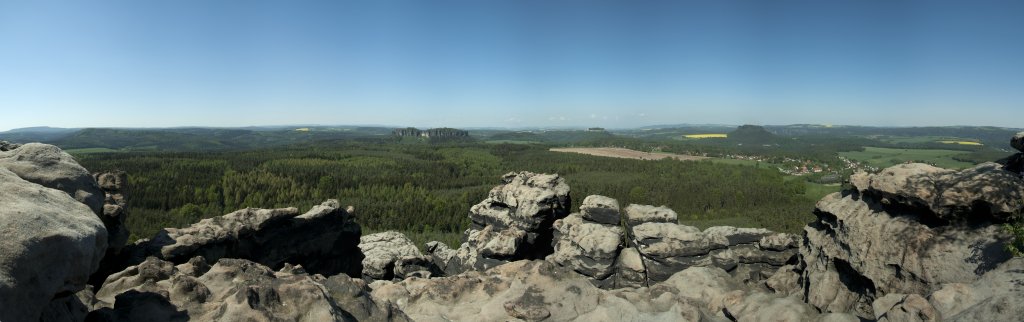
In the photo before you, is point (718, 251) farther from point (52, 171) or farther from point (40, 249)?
point (52, 171)

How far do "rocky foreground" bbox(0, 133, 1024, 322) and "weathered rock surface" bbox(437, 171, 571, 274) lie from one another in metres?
0.16

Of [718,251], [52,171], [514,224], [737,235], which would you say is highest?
[52,171]

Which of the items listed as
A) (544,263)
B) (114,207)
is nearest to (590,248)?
(544,263)

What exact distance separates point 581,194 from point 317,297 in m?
83.8

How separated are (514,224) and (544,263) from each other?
9.28m

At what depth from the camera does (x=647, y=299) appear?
18.8m

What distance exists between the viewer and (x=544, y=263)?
831 inches

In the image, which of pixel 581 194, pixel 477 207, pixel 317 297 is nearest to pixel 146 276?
pixel 317 297

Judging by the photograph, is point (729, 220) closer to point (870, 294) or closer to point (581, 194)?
point (581, 194)

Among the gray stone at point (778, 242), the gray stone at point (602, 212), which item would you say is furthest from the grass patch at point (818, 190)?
the gray stone at point (602, 212)

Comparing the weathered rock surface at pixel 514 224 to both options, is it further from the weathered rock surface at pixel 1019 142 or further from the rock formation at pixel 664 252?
the weathered rock surface at pixel 1019 142

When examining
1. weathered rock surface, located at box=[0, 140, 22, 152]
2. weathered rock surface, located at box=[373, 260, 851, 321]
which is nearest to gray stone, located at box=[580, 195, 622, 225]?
weathered rock surface, located at box=[373, 260, 851, 321]

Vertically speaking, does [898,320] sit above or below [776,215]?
above

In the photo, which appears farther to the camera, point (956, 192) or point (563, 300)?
point (563, 300)
